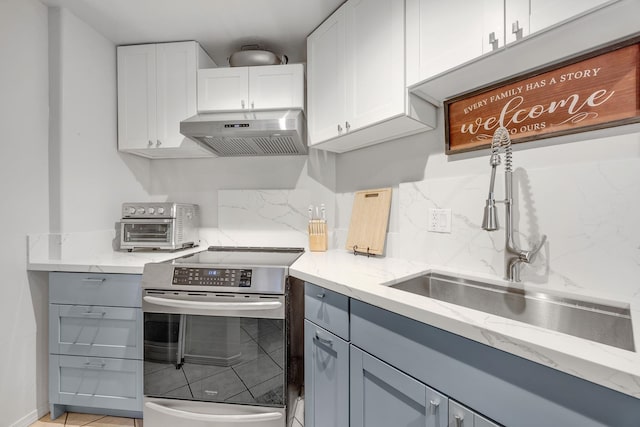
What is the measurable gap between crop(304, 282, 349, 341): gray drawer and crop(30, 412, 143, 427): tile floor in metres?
1.26

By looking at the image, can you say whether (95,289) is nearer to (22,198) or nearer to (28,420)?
(22,198)

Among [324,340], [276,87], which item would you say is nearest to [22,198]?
[276,87]

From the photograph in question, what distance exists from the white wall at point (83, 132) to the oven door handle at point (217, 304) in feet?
2.89

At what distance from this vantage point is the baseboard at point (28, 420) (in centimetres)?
149

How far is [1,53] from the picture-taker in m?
1.45

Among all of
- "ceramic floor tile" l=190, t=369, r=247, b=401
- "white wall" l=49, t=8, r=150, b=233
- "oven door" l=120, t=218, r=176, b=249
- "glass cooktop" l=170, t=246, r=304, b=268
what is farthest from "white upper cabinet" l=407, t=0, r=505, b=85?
"white wall" l=49, t=8, r=150, b=233

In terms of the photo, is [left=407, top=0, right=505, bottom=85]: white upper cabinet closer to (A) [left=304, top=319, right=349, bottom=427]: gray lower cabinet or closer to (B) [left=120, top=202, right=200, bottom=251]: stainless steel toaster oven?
(A) [left=304, top=319, right=349, bottom=427]: gray lower cabinet

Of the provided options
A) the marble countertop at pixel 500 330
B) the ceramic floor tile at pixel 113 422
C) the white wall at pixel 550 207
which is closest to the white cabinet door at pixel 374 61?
the white wall at pixel 550 207

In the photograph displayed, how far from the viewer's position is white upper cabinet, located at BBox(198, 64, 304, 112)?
1.88 m

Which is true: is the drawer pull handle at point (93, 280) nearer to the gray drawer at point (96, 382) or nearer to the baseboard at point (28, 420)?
the gray drawer at point (96, 382)

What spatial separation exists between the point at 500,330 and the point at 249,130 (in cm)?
154

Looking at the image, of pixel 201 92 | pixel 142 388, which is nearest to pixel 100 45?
pixel 201 92

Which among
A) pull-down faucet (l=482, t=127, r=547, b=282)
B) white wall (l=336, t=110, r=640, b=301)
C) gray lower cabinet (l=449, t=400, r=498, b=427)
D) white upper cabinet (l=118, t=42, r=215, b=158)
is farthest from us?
white upper cabinet (l=118, t=42, r=215, b=158)

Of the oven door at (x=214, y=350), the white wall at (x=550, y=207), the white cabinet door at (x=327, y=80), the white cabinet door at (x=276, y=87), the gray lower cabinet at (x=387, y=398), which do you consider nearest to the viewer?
the gray lower cabinet at (x=387, y=398)
